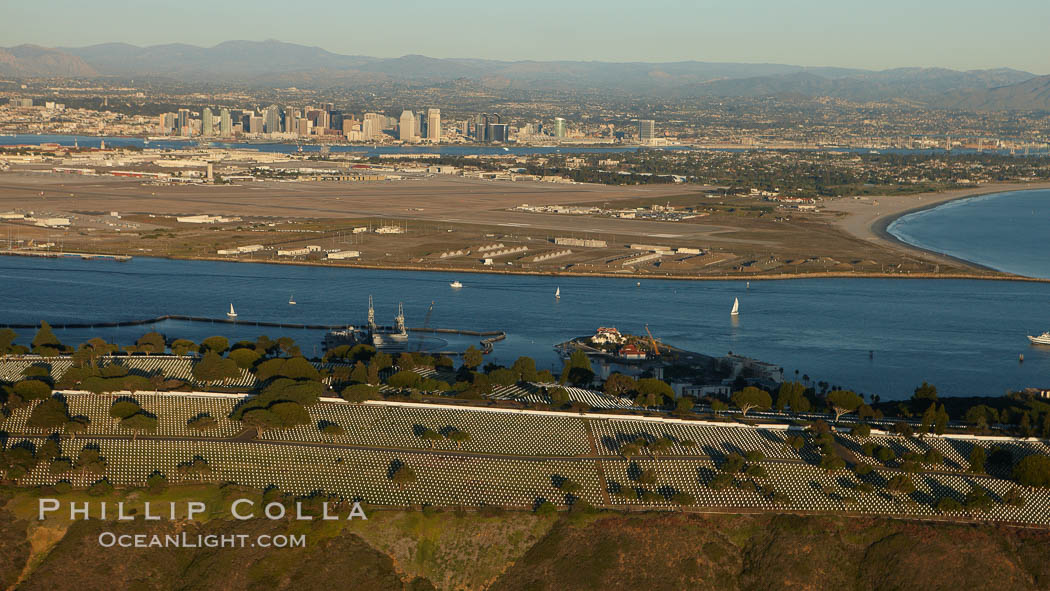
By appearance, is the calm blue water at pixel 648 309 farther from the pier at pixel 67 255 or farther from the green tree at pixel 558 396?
the green tree at pixel 558 396

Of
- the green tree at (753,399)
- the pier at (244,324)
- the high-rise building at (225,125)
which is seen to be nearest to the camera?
the green tree at (753,399)

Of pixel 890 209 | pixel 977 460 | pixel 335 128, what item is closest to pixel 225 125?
pixel 335 128

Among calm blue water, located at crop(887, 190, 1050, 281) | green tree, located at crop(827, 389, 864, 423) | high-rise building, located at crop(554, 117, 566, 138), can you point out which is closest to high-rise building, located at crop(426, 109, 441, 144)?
high-rise building, located at crop(554, 117, 566, 138)

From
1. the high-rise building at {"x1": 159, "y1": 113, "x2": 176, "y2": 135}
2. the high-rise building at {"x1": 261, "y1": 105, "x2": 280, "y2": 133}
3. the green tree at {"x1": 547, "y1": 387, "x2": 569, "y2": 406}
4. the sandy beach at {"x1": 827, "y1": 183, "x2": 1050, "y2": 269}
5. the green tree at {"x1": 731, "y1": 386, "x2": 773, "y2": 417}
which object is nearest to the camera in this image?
the green tree at {"x1": 547, "y1": 387, "x2": 569, "y2": 406}

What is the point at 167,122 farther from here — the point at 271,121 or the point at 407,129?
the point at 407,129

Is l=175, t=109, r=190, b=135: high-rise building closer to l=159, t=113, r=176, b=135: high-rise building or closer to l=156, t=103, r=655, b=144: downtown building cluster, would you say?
l=156, t=103, r=655, b=144: downtown building cluster

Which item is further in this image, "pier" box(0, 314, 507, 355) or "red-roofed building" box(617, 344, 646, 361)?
"pier" box(0, 314, 507, 355)

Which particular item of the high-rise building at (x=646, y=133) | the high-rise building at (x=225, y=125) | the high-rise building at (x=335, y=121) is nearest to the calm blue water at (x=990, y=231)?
the high-rise building at (x=646, y=133)
